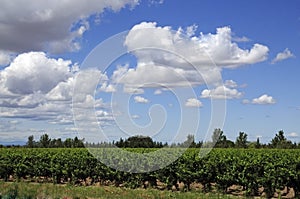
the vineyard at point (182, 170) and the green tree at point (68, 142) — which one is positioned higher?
the green tree at point (68, 142)

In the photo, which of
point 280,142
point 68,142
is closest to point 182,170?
point 68,142

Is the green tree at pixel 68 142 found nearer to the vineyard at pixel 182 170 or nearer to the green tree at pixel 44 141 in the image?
the green tree at pixel 44 141

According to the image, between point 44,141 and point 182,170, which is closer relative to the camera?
point 182,170

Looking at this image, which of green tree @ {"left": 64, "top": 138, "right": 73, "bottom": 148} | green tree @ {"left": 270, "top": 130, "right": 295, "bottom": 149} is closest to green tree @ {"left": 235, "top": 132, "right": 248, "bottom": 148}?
green tree @ {"left": 270, "top": 130, "right": 295, "bottom": 149}

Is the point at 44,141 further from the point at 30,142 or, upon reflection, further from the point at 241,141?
the point at 241,141

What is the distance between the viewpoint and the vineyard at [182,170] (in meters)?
13.0

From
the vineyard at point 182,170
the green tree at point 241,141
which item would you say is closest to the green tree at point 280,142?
the green tree at point 241,141

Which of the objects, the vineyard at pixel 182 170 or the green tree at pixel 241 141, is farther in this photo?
the green tree at pixel 241 141

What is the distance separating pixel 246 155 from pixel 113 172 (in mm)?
4750

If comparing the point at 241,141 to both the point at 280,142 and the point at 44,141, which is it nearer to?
the point at 280,142

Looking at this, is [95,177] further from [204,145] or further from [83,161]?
[204,145]

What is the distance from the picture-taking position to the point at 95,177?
15914 millimetres

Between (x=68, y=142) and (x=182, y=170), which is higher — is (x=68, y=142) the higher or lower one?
the higher one

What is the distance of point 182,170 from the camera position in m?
14.1
